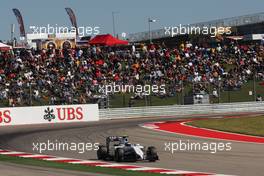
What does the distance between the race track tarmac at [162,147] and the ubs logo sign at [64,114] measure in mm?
4624

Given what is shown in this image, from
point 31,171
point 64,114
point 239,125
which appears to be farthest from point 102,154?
point 64,114

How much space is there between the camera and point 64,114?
33.2 metres

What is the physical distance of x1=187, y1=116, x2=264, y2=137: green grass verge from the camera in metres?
24.3

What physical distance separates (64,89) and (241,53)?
15993 mm

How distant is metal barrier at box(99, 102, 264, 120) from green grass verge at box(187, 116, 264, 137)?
7.18 meters

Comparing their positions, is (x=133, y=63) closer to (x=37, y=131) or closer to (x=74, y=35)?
(x=37, y=131)

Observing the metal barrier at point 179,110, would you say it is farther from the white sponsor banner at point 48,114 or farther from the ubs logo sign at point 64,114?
the ubs logo sign at point 64,114

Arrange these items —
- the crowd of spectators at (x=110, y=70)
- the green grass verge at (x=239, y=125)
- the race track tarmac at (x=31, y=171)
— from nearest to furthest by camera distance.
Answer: the race track tarmac at (x=31, y=171) < the green grass verge at (x=239, y=125) < the crowd of spectators at (x=110, y=70)

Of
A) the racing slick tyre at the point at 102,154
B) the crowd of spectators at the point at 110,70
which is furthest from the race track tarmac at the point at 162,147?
the crowd of spectators at the point at 110,70

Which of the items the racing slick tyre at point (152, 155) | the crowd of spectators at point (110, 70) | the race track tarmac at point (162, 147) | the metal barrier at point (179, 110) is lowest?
the race track tarmac at point (162, 147)

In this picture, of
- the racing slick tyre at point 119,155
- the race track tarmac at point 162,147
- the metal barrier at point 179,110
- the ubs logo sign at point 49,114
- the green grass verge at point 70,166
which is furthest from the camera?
the metal barrier at point 179,110

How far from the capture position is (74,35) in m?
65.0

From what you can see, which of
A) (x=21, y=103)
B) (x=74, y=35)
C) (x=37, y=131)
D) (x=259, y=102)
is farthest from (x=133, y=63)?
(x=74, y=35)

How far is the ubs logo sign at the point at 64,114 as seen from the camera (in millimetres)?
32750
